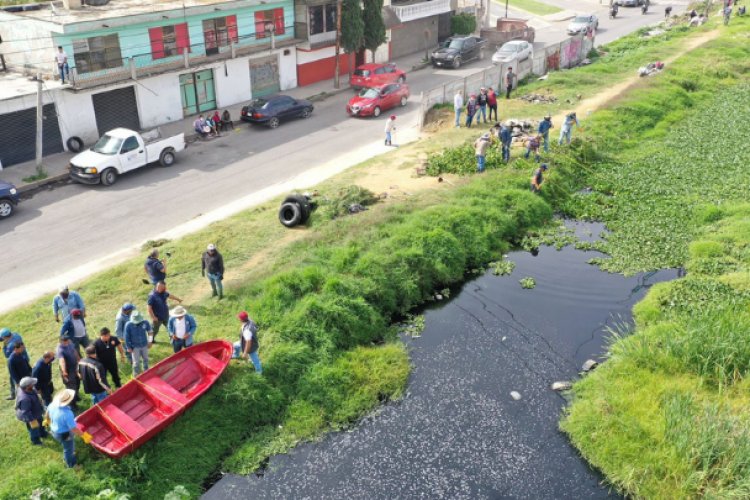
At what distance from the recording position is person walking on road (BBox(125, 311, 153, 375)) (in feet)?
46.5

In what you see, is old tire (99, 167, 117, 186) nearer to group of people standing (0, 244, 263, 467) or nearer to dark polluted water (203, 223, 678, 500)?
group of people standing (0, 244, 263, 467)

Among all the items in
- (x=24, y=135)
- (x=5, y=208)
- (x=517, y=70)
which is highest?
(x=24, y=135)

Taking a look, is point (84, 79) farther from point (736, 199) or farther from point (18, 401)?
point (736, 199)

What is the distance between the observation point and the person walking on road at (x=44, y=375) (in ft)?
42.3

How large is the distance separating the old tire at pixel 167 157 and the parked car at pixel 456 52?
2316 cm

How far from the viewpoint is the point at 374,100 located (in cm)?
3494

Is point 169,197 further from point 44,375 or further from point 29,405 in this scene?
point 29,405

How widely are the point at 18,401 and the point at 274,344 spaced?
5714 millimetres

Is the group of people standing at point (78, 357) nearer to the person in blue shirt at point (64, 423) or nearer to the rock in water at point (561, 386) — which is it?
the person in blue shirt at point (64, 423)

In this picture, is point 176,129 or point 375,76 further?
point 375,76

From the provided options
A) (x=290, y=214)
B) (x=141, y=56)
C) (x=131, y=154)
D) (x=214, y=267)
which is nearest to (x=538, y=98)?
(x=290, y=214)

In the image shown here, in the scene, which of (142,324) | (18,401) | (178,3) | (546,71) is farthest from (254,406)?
(546,71)

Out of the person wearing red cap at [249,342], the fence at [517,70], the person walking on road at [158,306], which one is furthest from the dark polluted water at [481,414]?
the fence at [517,70]

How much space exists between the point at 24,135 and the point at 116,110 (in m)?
4.67
